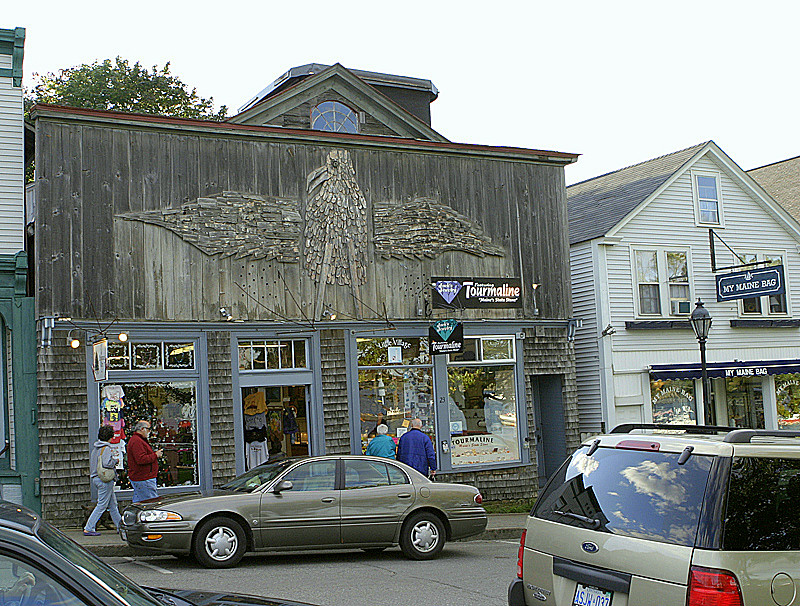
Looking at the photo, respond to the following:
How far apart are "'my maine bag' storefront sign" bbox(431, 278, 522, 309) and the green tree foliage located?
1686 cm

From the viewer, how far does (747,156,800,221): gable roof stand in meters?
29.4

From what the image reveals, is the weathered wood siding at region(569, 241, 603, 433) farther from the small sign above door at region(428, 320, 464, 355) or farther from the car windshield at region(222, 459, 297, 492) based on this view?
the car windshield at region(222, 459, 297, 492)

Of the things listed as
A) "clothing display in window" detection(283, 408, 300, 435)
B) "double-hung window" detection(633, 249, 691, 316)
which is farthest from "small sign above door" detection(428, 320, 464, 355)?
"double-hung window" detection(633, 249, 691, 316)

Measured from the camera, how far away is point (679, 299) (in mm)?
22312

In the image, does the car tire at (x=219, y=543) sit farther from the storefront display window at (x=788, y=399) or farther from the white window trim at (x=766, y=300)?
the storefront display window at (x=788, y=399)

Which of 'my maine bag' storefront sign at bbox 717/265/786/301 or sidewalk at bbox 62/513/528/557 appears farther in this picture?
'my maine bag' storefront sign at bbox 717/265/786/301

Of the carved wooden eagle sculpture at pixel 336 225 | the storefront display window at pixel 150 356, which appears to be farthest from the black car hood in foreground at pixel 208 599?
the carved wooden eagle sculpture at pixel 336 225

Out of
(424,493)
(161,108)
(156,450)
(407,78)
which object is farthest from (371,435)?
(161,108)

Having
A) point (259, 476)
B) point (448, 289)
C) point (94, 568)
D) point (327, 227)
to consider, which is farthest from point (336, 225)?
point (94, 568)

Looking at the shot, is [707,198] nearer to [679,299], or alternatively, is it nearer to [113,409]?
[679,299]

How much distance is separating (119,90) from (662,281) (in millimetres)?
20857

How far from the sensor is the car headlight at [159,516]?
11.1 metres

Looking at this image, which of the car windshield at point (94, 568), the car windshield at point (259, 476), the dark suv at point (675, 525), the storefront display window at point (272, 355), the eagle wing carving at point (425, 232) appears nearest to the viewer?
the car windshield at point (94, 568)

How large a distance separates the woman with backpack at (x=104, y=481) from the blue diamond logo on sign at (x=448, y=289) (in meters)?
7.29
